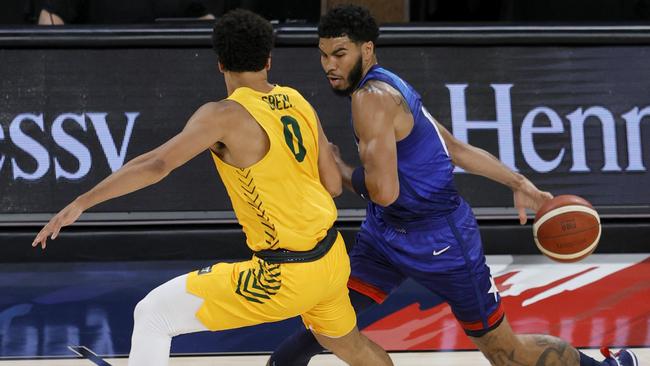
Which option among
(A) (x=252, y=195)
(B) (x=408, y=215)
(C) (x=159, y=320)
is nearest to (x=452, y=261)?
(B) (x=408, y=215)

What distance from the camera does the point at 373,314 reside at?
6434mm

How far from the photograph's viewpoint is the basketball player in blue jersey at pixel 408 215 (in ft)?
14.6

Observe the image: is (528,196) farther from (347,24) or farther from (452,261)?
(347,24)

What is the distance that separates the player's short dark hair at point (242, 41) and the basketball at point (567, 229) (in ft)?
5.19

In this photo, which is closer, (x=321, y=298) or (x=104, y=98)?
(x=321, y=298)

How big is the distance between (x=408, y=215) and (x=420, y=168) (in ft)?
0.75

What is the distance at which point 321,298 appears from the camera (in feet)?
13.9

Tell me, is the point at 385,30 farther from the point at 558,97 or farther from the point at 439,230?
the point at 439,230

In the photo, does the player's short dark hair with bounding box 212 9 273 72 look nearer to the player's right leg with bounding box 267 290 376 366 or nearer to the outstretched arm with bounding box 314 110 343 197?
the outstretched arm with bounding box 314 110 343 197

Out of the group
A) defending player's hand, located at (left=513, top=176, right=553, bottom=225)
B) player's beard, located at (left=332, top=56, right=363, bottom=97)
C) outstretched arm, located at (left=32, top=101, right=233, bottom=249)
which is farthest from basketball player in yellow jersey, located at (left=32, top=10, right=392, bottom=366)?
defending player's hand, located at (left=513, top=176, right=553, bottom=225)

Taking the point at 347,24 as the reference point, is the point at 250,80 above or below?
below

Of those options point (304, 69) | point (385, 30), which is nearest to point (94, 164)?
point (304, 69)

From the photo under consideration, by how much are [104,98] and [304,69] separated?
4.37ft

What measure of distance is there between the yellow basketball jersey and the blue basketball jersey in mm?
453
